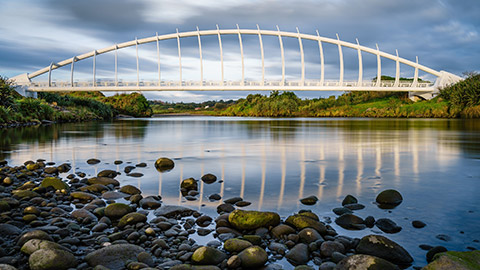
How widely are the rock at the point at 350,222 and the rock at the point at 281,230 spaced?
2.97 feet

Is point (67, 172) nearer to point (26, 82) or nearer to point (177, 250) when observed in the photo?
point (177, 250)

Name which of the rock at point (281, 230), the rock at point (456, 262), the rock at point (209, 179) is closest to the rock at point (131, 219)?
the rock at point (281, 230)

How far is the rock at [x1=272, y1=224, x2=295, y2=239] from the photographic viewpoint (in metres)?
4.89

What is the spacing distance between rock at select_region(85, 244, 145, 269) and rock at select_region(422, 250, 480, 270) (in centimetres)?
335

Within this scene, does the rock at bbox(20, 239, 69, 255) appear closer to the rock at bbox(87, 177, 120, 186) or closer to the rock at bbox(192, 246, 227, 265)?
the rock at bbox(192, 246, 227, 265)

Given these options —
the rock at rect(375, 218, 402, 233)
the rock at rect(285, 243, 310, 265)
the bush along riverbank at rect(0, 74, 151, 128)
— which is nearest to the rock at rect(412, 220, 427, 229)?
the rock at rect(375, 218, 402, 233)

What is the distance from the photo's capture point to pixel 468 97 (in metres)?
56.6

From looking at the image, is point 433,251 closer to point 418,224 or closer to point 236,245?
point 418,224

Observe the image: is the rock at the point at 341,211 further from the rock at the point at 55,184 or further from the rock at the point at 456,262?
the rock at the point at 55,184

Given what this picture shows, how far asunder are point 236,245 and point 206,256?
1.64 feet

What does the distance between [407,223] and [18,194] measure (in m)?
7.09

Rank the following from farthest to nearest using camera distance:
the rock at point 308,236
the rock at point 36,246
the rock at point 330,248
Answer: the rock at point 308,236
the rock at point 330,248
the rock at point 36,246

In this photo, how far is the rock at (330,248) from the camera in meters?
4.27

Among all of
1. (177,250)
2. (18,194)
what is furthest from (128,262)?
(18,194)
